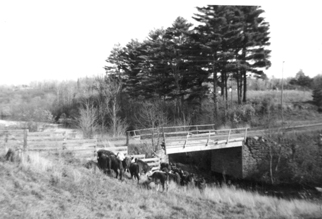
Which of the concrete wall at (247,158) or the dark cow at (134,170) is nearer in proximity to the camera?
the dark cow at (134,170)

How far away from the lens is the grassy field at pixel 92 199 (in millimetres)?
8302

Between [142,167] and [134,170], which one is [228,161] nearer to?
[142,167]

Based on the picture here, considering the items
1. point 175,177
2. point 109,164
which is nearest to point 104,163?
point 109,164

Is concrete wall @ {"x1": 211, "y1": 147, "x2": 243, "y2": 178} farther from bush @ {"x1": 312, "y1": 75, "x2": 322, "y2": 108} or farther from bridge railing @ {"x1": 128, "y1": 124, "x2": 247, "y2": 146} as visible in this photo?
bush @ {"x1": 312, "y1": 75, "x2": 322, "y2": 108}

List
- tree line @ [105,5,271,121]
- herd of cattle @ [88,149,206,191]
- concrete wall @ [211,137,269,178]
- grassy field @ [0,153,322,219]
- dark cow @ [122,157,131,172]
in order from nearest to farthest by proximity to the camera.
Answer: grassy field @ [0,153,322,219] < herd of cattle @ [88,149,206,191] < dark cow @ [122,157,131,172] < concrete wall @ [211,137,269,178] < tree line @ [105,5,271,121]

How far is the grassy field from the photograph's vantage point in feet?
27.2

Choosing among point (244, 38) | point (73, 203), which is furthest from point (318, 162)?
point (73, 203)

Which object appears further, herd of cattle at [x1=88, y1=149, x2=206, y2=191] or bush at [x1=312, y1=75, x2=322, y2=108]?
bush at [x1=312, y1=75, x2=322, y2=108]

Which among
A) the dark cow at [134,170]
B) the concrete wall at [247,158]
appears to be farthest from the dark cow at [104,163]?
the concrete wall at [247,158]

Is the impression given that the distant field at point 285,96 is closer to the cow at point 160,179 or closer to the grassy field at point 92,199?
the cow at point 160,179

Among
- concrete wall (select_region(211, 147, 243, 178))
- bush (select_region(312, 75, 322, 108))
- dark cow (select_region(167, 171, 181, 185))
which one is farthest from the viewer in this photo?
bush (select_region(312, 75, 322, 108))

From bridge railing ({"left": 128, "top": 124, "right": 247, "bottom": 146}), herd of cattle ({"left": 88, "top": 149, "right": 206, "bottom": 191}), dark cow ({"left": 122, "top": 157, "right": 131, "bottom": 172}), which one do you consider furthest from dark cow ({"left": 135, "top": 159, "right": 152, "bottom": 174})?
bridge railing ({"left": 128, "top": 124, "right": 247, "bottom": 146})

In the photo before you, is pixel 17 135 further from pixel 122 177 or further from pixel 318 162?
pixel 318 162

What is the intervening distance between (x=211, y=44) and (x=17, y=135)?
1859cm
